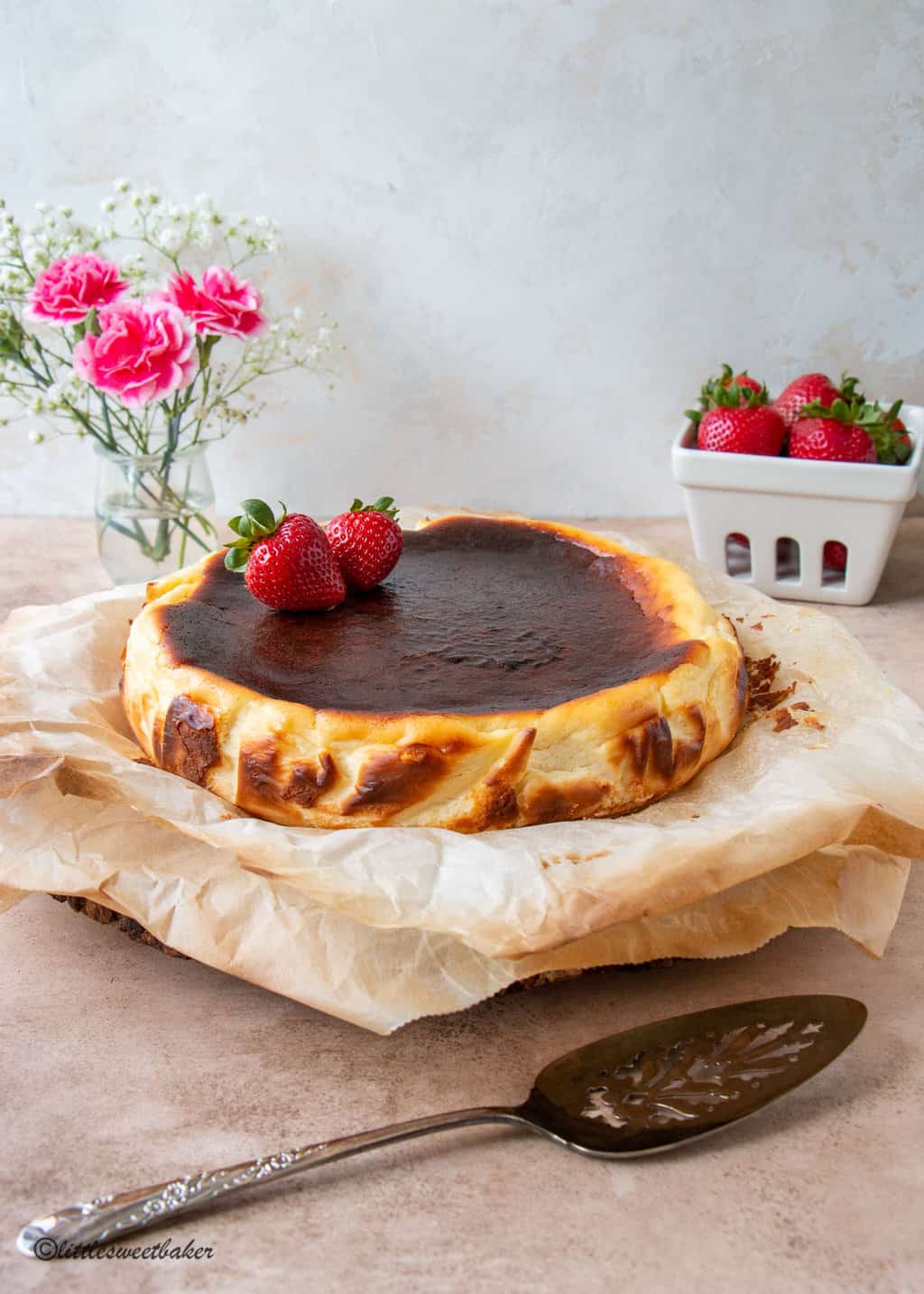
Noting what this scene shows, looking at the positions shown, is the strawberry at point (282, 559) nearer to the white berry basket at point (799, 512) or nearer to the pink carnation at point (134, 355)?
the pink carnation at point (134, 355)

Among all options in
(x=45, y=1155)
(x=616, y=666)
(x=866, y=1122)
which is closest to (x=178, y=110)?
(x=616, y=666)

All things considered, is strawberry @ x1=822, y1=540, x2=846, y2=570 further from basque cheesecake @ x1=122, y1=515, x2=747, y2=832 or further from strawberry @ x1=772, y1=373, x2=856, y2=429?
basque cheesecake @ x1=122, y1=515, x2=747, y2=832

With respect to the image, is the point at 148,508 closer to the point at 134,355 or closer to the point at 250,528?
the point at 134,355

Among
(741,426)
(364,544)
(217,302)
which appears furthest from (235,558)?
(741,426)

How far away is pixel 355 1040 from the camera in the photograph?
107 cm

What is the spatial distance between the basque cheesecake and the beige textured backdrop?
95cm

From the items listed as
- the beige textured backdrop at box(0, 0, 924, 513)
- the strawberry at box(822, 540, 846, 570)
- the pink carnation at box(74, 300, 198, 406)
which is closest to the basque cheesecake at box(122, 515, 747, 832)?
the pink carnation at box(74, 300, 198, 406)

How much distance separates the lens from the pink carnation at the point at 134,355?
72.7 inches

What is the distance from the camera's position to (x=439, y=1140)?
0.95m

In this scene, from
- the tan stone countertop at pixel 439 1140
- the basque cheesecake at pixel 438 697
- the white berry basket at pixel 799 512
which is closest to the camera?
the tan stone countertop at pixel 439 1140

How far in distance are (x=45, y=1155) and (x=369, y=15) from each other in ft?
6.52

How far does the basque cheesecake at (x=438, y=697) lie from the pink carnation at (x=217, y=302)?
0.53m

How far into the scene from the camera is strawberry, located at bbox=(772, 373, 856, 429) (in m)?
2.11

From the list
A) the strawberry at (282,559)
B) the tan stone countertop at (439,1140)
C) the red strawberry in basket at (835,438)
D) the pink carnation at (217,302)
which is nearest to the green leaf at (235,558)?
the strawberry at (282,559)
